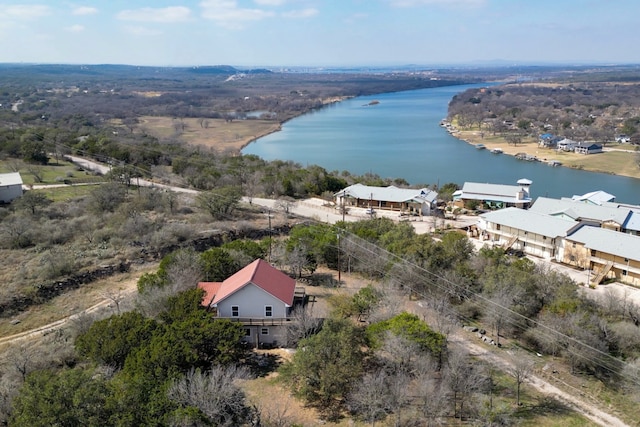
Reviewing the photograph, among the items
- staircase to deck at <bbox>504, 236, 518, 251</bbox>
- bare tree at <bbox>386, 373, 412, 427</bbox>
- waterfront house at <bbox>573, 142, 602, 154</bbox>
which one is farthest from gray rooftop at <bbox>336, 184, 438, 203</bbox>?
waterfront house at <bbox>573, 142, 602, 154</bbox>

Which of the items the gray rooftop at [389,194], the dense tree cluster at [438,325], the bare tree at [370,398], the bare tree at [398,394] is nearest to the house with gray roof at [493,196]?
the gray rooftop at [389,194]

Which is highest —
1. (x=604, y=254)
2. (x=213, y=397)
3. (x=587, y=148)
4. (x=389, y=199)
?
(x=587, y=148)

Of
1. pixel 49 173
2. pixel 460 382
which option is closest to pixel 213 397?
pixel 460 382

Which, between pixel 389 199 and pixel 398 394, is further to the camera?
pixel 389 199

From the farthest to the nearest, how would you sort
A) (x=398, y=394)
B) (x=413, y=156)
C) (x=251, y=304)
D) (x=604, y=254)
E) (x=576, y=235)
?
(x=413, y=156) → (x=576, y=235) → (x=604, y=254) → (x=251, y=304) → (x=398, y=394)

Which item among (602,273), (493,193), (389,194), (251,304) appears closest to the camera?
(251,304)

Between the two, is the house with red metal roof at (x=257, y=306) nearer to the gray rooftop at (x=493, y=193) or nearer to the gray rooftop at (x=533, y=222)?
the gray rooftop at (x=533, y=222)

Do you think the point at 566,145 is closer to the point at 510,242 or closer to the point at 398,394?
the point at 510,242

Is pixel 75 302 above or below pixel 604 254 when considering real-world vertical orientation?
below
